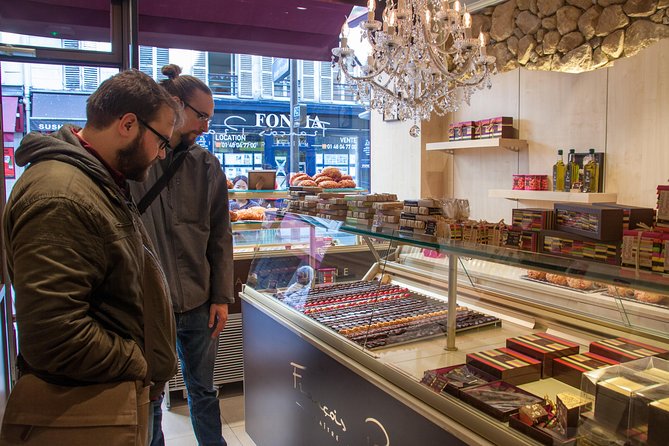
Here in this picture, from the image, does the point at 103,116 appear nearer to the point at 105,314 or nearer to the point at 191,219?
the point at 105,314

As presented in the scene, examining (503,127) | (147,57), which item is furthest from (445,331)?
(147,57)

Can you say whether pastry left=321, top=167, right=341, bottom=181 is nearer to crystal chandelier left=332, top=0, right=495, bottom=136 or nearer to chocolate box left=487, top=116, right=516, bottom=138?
crystal chandelier left=332, top=0, right=495, bottom=136

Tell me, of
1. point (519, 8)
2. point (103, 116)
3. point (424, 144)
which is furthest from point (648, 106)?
point (103, 116)

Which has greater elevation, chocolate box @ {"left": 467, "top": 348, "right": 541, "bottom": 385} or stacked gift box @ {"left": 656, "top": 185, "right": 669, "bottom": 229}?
stacked gift box @ {"left": 656, "top": 185, "right": 669, "bottom": 229}

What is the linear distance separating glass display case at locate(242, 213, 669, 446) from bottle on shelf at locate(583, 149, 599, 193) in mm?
2318

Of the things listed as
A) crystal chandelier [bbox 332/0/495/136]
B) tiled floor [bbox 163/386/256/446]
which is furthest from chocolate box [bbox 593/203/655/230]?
crystal chandelier [bbox 332/0/495/136]

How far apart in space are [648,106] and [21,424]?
4367 mm

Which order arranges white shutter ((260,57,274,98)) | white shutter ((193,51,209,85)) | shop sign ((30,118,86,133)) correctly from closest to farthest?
shop sign ((30,118,86,133)) → white shutter ((193,51,209,85)) → white shutter ((260,57,274,98))

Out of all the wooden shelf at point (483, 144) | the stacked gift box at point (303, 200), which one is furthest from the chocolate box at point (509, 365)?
the wooden shelf at point (483, 144)

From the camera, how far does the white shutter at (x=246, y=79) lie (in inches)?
254

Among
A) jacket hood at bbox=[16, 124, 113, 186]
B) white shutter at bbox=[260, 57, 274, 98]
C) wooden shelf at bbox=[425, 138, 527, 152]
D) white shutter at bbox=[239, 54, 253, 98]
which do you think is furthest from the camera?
white shutter at bbox=[260, 57, 274, 98]

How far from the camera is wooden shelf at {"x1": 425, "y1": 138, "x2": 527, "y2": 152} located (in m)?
5.11

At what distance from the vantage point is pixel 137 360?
1.43 m

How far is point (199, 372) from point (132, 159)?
1.39 meters
